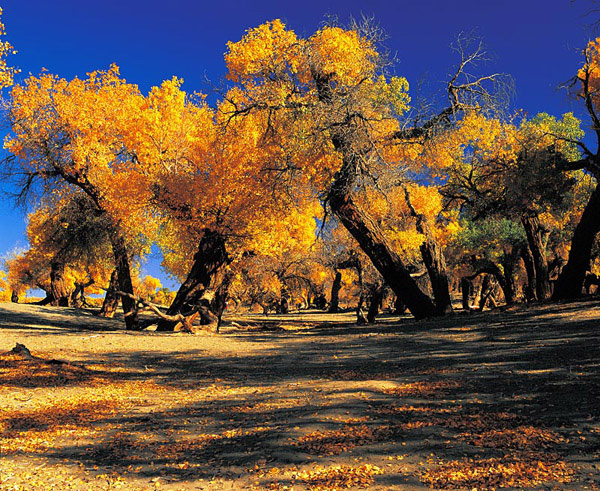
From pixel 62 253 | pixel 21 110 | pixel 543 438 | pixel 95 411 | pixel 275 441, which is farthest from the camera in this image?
pixel 62 253

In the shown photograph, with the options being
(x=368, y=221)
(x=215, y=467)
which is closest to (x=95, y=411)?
(x=215, y=467)

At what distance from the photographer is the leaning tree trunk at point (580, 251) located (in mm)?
13969

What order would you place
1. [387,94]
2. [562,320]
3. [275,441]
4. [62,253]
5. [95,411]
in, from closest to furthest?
[275,441], [95,411], [562,320], [387,94], [62,253]

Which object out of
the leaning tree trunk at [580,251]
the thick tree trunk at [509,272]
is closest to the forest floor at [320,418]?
the leaning tree trunk at [580,251]

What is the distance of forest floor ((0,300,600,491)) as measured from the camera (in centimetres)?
375

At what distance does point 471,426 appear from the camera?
461 centimetres

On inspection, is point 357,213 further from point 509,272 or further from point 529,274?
point 509,272

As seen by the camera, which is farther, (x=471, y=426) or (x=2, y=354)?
(x=2, y=354)

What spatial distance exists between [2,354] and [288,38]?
1376cm

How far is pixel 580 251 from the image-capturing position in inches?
566

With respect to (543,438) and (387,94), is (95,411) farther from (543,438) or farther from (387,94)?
(387,94)

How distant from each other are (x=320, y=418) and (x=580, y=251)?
12932mm

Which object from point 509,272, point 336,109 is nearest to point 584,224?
point 336,109

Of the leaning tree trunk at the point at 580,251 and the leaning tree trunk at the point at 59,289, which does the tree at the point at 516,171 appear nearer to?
the leaning tree trunk at the point at 580,251
